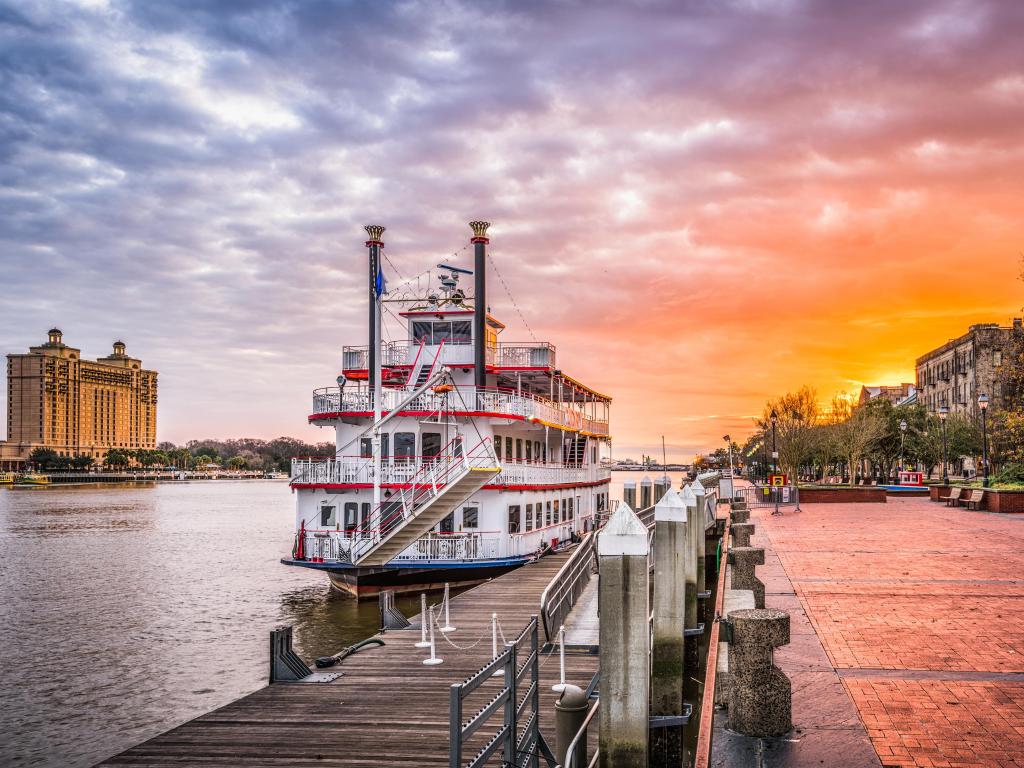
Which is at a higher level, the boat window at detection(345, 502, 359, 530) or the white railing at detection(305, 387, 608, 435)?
the white railing at detection(305, 387, 608, 435)

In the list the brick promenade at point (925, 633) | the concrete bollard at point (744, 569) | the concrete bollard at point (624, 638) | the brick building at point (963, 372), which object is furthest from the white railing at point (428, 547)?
the brick building at point (963, 372)

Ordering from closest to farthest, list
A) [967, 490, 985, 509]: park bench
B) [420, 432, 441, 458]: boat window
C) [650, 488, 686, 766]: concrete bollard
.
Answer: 1. [650, 488, 686, 766]: concrete bollard
2. [420, 432, 441, 458]: boat window
3. [967, 490, 985, 509]: park bench

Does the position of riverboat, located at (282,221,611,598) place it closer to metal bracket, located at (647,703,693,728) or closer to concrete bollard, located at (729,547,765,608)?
concrete bollard, located at (729,547,765,608)

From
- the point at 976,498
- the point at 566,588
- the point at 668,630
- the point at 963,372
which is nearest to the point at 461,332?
the point at 566,588

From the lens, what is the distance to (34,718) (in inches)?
624

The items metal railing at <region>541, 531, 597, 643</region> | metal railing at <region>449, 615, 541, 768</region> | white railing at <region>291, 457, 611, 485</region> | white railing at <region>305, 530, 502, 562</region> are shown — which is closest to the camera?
metal railing at <region>449, 615, 541, 768</region>

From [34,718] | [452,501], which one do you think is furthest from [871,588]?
[34,718]

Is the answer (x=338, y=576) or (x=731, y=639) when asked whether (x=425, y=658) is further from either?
(x=338, y=576)

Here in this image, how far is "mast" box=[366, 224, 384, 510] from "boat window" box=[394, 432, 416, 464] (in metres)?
1.56

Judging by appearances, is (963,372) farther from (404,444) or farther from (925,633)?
(925,633)

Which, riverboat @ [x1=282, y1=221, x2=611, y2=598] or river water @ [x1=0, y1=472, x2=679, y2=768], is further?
riverboat @ [x1=282, y1=221, x2=611, y2=598]

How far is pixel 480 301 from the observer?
92.3 ft

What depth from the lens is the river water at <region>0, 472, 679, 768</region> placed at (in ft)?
51.3

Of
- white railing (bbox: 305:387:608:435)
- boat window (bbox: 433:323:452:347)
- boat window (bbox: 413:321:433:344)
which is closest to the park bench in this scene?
white railing (bbox: 305:387:608:435)
